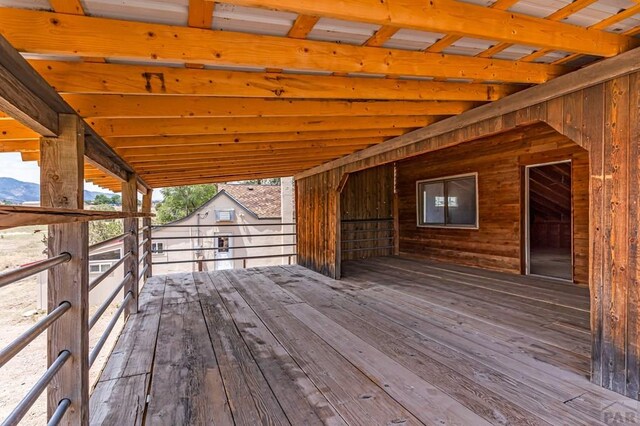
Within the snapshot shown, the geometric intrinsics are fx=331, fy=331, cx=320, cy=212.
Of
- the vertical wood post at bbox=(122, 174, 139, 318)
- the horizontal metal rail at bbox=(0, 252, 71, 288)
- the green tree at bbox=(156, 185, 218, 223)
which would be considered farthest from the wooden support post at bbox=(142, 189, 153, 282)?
the green tree at bbox=(156, 185, 218, 223)

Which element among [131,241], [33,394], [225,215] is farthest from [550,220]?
[225,215]

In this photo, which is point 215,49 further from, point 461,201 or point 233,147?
point 461,201

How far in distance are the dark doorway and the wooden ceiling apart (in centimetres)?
385

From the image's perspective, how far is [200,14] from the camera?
1.42 metres

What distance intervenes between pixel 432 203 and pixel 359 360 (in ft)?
18.1

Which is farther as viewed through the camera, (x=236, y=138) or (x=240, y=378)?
(x=236, y=138)

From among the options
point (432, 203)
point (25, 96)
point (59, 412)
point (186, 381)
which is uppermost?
point (25, 96)

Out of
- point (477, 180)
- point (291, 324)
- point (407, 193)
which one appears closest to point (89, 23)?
point (291, 324)

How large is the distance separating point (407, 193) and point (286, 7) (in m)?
7.19

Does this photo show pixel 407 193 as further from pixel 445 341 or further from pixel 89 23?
pixel 89 23

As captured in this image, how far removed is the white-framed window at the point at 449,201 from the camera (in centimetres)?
645

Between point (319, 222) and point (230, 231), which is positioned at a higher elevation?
point (319, 222)

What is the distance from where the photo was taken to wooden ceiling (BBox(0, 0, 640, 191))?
137 centimetres

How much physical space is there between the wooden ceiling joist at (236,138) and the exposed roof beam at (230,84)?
4.26ft
